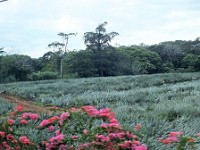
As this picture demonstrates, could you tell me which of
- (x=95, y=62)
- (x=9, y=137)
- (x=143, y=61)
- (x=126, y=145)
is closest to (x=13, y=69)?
(x=95, y=62)

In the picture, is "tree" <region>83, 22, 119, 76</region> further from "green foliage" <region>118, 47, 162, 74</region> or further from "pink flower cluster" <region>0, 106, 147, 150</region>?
"pink flower cluster" <region>0, 106, 147, 150</region>

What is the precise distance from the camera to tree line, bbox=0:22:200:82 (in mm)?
41969

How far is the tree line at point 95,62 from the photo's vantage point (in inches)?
1652

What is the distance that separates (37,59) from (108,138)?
163 ft

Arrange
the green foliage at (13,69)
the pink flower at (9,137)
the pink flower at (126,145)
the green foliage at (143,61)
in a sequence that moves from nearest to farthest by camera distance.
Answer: the pink flower at (126,145), the pink flower at (9,137), the green foliage at (13,69), the green foliage at (143,61)

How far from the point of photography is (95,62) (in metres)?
43.4

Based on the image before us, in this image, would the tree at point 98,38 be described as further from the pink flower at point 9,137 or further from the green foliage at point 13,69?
the pink flower at point 9,137

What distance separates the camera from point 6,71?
4144cm

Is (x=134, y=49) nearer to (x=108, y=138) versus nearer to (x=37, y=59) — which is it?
(x=37, y=59)

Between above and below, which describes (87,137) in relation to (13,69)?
below

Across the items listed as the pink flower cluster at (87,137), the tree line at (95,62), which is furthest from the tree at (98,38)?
the pink flower cluster at (87,137)

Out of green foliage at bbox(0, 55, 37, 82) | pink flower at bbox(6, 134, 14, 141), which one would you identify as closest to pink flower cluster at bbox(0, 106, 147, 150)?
pink flower at bbox(6, 134, 14, 141)

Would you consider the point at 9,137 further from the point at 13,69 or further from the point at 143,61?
the point at 143,61

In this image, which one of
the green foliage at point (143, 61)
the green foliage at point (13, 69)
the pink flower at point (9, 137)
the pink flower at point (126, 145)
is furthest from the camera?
the green foliage at point (143, 61)
